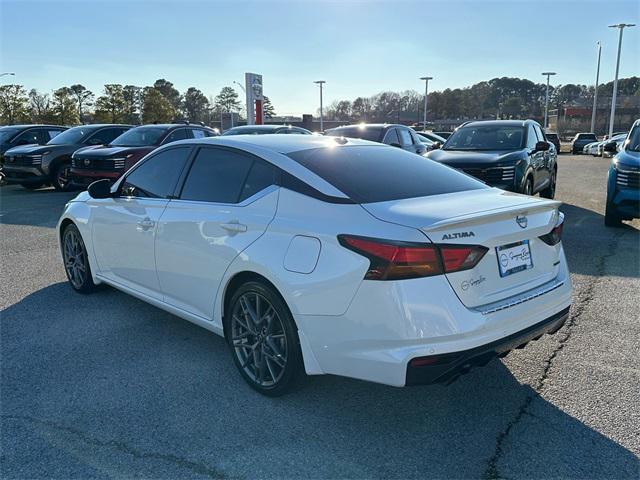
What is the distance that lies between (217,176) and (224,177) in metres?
0.09

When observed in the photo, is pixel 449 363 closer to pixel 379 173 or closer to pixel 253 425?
pixel 253 425

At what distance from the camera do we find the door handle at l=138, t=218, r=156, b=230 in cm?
419

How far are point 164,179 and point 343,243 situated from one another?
210 cm

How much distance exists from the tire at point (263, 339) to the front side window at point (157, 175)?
4.16ft

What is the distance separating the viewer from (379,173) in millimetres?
3584

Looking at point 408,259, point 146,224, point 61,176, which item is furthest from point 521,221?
point 61,176

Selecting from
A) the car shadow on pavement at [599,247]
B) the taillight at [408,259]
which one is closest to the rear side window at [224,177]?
the taillight at [408,259]

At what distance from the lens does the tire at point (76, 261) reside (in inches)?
210

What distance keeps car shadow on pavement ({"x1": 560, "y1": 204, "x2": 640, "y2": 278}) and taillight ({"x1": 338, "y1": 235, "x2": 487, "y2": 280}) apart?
4139 mm

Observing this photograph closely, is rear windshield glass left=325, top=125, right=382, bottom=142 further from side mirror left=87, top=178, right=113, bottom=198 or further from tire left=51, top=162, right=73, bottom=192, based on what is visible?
side mirror left=87, top=178, right=113, bottom=198

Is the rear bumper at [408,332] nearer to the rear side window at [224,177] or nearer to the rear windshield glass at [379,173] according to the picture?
the rear windshield glass at [379,173]

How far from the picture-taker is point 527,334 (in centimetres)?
301

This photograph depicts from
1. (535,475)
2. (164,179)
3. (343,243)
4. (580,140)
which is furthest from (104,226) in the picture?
(580,140)

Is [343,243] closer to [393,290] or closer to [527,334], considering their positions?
[393,290]
